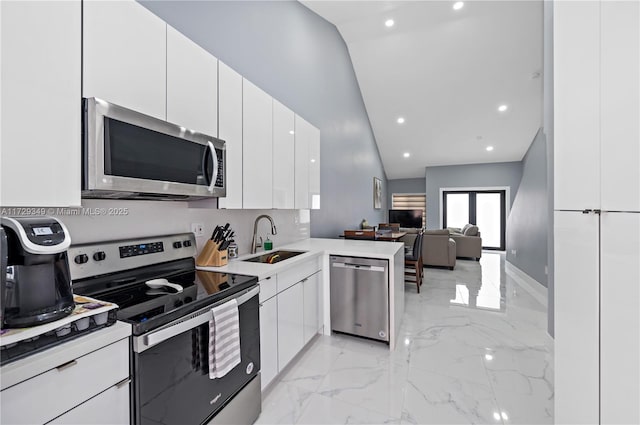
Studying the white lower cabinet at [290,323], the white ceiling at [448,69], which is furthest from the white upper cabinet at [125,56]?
the white ceiling at [448,69]

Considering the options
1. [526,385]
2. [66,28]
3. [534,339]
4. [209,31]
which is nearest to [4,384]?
[66,28]

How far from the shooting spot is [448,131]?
22.7 ft

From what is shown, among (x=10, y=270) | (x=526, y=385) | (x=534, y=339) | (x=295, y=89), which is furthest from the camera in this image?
(x=295, y=89)

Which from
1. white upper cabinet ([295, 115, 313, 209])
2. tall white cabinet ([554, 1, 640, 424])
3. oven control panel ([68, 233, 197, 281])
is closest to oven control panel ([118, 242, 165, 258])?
oven control panel ([68, 233, 197, 281])

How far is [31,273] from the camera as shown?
2.78 ft

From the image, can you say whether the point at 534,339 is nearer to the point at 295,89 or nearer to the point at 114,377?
the point at 114,377

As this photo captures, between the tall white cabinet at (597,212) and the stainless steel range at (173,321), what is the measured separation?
59.8 inches

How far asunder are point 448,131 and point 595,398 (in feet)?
22.5

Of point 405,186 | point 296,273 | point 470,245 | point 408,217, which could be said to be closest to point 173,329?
point 296,273

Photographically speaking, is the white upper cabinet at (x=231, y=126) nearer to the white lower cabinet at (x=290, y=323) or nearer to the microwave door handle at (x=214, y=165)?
the microwave door handle at (x=214, y=165)

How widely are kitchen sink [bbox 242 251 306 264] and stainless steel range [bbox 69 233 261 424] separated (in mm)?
578

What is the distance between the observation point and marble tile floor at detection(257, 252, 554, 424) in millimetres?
1766

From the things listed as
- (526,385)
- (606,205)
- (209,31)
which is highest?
(209,31)

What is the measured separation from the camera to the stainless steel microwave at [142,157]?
1082 millimetres
